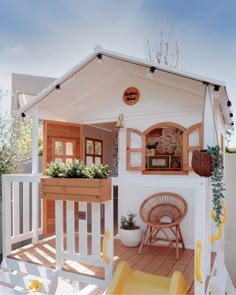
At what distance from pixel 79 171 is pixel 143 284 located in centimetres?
147

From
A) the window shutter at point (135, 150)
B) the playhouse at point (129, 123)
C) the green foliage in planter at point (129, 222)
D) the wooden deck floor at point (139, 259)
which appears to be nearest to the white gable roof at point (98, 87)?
the playhouse at point (129, 123)

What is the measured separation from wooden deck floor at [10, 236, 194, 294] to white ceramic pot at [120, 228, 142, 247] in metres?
0.10

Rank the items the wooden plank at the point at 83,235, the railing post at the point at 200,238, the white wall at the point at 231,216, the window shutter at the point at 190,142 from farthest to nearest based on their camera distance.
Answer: the white wall at the point at 231,216
the window shutter at the point at 190,142
the wooden plank at the point at 83,235
the railing post at the point at 200,238

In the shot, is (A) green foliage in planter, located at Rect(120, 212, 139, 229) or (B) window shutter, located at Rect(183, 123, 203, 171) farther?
(A) green foliage in planter, located at Rect(120, 212, 139, 229)

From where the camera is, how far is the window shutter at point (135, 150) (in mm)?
4586

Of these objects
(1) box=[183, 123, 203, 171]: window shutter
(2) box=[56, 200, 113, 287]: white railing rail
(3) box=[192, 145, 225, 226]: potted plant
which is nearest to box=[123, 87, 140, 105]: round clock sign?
(1) box=[183, 123, 203, 171]: window shutter

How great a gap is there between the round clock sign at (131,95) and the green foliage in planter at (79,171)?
1.81 metres

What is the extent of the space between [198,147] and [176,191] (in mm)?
844

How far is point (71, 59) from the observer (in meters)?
8.34

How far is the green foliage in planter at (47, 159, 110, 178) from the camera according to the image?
10.3ft

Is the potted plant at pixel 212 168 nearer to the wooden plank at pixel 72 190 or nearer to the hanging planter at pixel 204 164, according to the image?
the hanging planter at pixel 204 164

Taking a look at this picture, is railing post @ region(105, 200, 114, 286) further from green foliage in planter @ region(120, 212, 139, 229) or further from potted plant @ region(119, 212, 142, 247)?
green foliage in planter @ region(120, 212, 139, 229)

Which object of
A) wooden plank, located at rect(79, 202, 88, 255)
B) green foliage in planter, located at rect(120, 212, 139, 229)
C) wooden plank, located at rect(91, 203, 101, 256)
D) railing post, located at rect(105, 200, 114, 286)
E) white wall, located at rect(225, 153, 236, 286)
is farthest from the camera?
white wall, located at rect(225, 153, 236, 286)

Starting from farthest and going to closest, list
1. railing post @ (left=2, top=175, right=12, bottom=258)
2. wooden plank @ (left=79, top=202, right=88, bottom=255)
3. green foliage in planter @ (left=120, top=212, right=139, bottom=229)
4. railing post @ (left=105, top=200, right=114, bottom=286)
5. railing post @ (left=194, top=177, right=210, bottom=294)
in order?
1. green foliage in planter @ (left=120, top=212, right=139, bottom=229)
2. railing post @ (left=2, top=175, right=12, bottom=258)
3. wooden plank @ (left=79, top=202, right=88, bottom=255)
4. railing post @ (left=105, top=200, right=114, bottom=286)
5. railing post @ (left=194, top=177, right=210, bottom=294)
